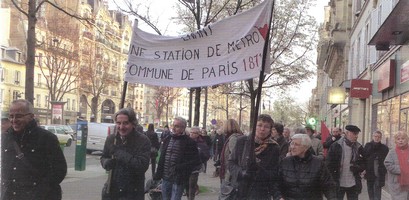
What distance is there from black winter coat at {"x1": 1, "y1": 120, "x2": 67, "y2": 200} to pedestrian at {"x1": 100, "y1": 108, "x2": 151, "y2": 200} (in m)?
1.01

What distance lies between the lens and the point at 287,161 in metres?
5.28

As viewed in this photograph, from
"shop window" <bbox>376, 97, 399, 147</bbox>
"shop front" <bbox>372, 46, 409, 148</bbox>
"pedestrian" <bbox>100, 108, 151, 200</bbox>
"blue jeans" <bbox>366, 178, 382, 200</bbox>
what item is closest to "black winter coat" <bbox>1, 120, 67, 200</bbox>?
"pedestrian" <bbox>100, 108, 151, 200</bbox>

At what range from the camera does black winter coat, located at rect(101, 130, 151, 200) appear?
5.36 meters

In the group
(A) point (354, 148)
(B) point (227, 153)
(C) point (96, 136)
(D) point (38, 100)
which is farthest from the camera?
(D) point (38, 100)

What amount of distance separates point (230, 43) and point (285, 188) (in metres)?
1.92

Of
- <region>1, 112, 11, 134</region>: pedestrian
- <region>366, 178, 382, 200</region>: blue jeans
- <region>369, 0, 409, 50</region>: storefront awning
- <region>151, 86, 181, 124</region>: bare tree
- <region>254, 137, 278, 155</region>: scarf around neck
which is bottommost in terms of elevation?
<region>366, 178, 382, 200</region>: blue jeans

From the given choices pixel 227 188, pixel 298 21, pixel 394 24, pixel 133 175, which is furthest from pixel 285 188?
pixel 298 21

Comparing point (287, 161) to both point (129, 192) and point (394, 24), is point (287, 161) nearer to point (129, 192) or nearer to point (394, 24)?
point (129, 192)

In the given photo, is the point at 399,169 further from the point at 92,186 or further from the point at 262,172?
the point at 92,186

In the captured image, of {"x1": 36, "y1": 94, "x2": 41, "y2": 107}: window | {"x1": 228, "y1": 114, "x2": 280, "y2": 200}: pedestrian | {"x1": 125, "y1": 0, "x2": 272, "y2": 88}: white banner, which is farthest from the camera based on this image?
{"x1": 36, "y1": 94, "x2": 41, "y2": 107}: window

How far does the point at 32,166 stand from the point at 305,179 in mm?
2535

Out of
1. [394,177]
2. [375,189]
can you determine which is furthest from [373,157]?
[394,177]

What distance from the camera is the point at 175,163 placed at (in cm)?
776

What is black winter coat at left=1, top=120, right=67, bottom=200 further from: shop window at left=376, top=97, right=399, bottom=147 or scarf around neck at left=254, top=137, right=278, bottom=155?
shop window at left=376, top=97, right=399, bottom=147
